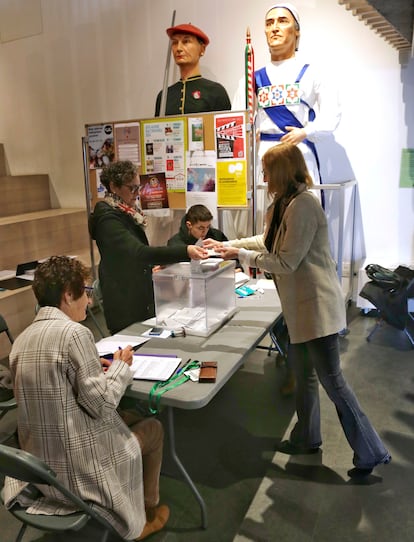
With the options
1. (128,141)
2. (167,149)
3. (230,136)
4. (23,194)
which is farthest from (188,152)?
(23,194)

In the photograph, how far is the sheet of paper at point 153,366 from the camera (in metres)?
1.81

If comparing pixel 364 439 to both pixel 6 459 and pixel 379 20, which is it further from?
pixel 379 20

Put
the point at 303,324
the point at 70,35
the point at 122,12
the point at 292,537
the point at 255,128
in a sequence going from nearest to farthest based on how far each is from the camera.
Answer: the point at 292,537 → the point at 303,324 → the point at 255,128 → the point at 122,12 → the point at 70,35

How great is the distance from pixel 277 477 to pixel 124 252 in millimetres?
1258

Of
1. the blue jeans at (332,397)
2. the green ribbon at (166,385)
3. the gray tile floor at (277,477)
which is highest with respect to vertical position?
the green ribbon at (166,385)

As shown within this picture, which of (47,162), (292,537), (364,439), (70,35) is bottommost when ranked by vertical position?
(292,537)

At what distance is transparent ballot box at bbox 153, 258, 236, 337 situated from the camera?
2.23 meters

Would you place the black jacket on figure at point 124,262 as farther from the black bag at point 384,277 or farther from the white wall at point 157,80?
the white wall at point 157,80

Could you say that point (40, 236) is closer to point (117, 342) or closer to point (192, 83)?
point (192, 83)

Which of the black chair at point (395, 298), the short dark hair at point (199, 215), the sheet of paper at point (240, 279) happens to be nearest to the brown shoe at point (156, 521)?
→ the sheet of paper at point (240, 279)

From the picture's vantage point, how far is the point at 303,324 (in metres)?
2.05

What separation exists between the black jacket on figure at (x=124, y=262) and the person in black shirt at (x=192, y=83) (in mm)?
2132

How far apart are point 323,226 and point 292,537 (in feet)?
3.97

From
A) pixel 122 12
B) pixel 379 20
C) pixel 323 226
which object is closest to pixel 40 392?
pixel 323 226
